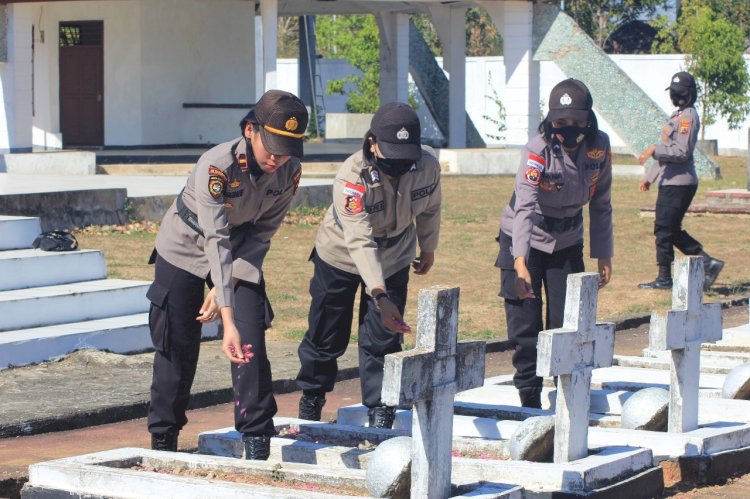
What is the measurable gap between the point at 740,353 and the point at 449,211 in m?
10.5

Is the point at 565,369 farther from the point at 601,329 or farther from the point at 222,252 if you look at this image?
the point at 222,252

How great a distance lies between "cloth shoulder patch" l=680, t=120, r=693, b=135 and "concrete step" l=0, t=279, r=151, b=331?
4.82 m

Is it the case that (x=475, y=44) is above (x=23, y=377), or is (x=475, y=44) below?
above

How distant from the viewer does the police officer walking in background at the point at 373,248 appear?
6.10 m

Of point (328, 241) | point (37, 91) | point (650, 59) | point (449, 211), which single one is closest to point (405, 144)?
point (328, 241)

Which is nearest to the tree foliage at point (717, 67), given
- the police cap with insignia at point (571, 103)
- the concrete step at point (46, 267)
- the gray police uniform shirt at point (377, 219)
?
the concrete step at point (46, 267)

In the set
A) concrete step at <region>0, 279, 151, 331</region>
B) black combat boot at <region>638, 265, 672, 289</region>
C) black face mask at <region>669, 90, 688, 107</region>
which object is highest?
black face mask at <region>669, 90, 688, 107</region>

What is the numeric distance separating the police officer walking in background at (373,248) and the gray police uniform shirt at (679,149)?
18.5 ft

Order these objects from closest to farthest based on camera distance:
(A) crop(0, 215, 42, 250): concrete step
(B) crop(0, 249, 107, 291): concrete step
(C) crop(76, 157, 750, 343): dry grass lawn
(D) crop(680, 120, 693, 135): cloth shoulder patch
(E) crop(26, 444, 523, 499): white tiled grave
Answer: (E) crop(26, 444, 523, 499): white tiled grave, (B) crop(0, 249, 107, 291): concrete step, (A) crop(0, 215, 42, 250): concrete step, (C) crop(76, 157, 750, 343): dry grass lawn, (D) crop(680, 120, 693, 135): cloth shoulder patch

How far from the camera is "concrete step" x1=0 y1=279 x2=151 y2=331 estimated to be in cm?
884

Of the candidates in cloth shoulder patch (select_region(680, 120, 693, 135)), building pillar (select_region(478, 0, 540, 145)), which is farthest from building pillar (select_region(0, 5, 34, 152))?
cloth shoulder patch (select_region(680, 120, 693, 135))

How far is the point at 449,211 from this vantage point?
18859 millimetres

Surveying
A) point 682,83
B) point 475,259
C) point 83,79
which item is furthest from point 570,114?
point 83,79

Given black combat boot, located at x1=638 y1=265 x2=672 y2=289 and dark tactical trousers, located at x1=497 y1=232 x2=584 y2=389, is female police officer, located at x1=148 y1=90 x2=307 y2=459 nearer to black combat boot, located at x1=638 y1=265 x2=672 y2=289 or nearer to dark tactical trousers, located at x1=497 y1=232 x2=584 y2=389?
dark tactical trousers, located at x1=497 y1=232 x2=584 y2=389
